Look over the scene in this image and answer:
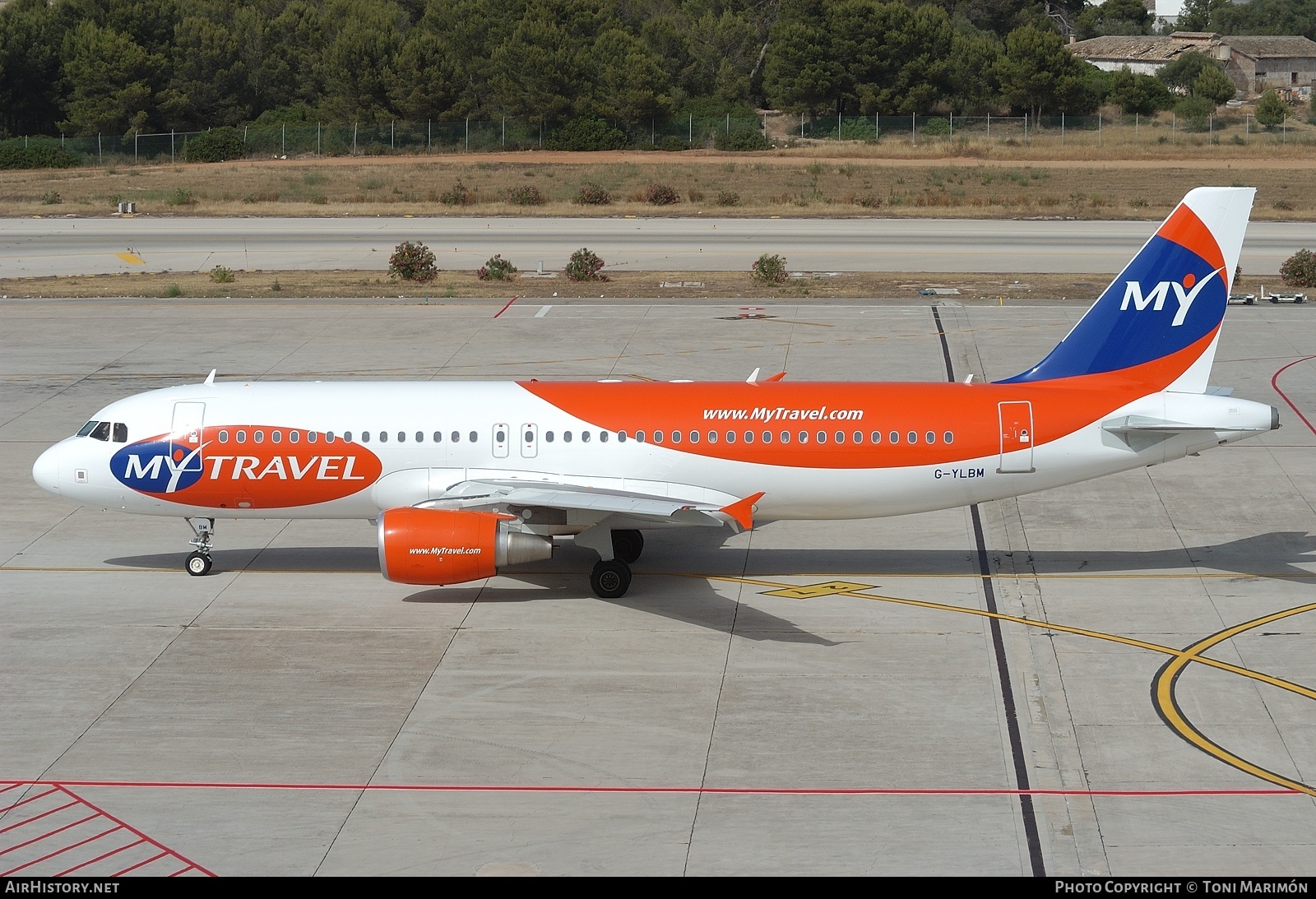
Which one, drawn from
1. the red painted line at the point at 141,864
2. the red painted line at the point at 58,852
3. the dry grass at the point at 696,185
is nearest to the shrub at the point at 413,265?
the dry grass at the point at 696,185

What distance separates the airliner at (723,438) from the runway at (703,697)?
1904mm

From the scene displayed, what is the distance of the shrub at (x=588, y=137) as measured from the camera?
413 feet

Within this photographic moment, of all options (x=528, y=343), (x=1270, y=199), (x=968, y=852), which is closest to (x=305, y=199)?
(x=528, y=343)

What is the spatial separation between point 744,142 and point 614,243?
4894cm

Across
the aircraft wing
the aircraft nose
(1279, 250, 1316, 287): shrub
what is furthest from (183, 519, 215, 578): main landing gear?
(1279, 250, 1316, 287): shrub

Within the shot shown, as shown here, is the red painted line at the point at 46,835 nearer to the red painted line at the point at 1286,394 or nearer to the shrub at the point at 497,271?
the red painted line at the point at 1286,394

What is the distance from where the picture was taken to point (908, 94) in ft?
425

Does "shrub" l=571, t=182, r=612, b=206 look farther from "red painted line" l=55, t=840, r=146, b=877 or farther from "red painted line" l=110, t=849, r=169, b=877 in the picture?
"red painted line" l=110, t=849, r=169, b=877

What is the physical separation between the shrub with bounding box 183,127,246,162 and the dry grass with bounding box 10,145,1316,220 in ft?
8.67

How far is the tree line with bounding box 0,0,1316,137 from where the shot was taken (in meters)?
128

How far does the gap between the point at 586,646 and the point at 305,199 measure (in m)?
83.2

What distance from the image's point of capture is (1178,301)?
2820 centimetres
